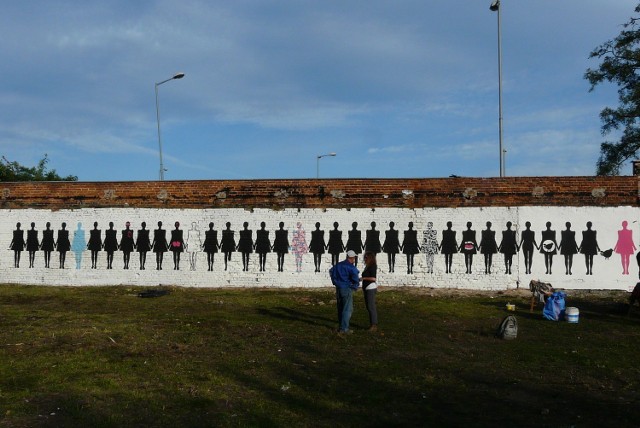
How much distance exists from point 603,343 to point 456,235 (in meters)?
7.47

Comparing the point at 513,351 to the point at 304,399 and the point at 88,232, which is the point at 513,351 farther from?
the point at 88,232

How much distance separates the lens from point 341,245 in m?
18.6

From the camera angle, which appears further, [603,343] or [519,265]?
[519,265]

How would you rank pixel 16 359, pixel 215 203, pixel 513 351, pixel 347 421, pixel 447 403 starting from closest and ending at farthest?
pixel 347 421 < pixel 447 403 < pixel 16 359 < pixel 513 351 < pixel 215 203

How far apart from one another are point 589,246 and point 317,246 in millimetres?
8380

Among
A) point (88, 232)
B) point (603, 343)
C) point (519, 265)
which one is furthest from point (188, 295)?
point (603, 343)

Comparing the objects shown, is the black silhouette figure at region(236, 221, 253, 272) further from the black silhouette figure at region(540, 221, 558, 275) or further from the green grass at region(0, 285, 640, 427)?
the black silhouette figure at region(540, 221, 558, 275)

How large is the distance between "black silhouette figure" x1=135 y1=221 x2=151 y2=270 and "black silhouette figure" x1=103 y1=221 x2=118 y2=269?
0.78 meters

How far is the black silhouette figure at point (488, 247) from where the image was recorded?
17.9 metres

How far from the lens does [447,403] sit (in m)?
7.02

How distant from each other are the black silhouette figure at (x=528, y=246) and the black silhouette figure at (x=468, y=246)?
4.73 ft

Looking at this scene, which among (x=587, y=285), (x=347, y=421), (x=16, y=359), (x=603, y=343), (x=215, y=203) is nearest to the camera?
(x=347, y=421)

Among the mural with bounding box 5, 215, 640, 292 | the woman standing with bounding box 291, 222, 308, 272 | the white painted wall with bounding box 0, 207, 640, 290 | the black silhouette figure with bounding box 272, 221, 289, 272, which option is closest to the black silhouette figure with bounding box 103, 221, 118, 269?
the mural with bounding box 5, 215, 640, 292

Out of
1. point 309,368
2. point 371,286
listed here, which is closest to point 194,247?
point 371,286
